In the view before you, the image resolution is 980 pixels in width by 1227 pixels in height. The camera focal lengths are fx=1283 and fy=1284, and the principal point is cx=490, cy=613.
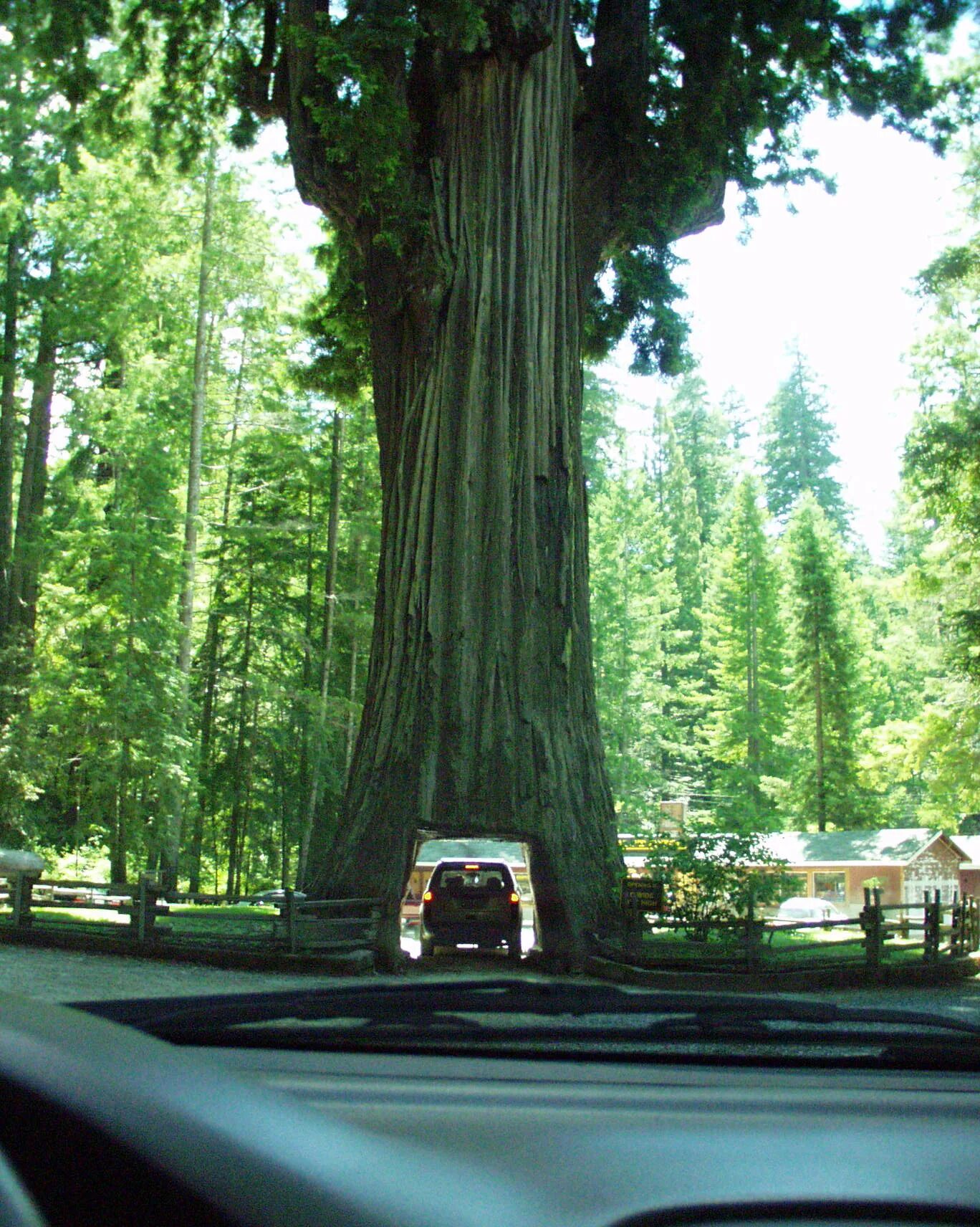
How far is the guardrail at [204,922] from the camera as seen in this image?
13664mm

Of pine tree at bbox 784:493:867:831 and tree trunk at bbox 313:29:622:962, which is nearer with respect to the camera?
tree trunk at bbox 313:29:622:962

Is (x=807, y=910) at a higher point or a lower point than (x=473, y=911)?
lower

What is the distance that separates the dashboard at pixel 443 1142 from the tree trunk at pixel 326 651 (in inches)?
1203

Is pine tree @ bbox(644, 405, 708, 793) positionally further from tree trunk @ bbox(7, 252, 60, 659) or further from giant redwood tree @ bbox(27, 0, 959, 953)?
giant redwood tree @ bbox(27, 0, 959, 953)

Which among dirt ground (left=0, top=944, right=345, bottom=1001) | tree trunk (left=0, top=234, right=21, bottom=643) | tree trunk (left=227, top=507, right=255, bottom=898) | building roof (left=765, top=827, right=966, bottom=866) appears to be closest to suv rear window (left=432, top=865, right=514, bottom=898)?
dirt ground (left=0, top=944, right=345, bottom=1001)

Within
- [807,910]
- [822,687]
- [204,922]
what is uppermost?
[822,687]

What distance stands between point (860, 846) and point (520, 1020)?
40.2 m

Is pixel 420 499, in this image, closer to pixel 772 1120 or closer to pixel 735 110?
pixel 735 110

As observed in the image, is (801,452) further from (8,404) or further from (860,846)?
(8,404)

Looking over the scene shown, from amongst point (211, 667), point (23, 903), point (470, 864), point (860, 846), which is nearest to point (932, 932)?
point (470, 864)

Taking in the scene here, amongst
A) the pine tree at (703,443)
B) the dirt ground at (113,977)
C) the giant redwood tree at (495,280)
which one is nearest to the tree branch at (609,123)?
the giant redwood tree at (495,280)

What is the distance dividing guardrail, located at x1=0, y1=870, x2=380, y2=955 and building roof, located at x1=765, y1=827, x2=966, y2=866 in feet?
84.4

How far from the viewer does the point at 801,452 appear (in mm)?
75625

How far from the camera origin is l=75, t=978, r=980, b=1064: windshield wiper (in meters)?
1.88
